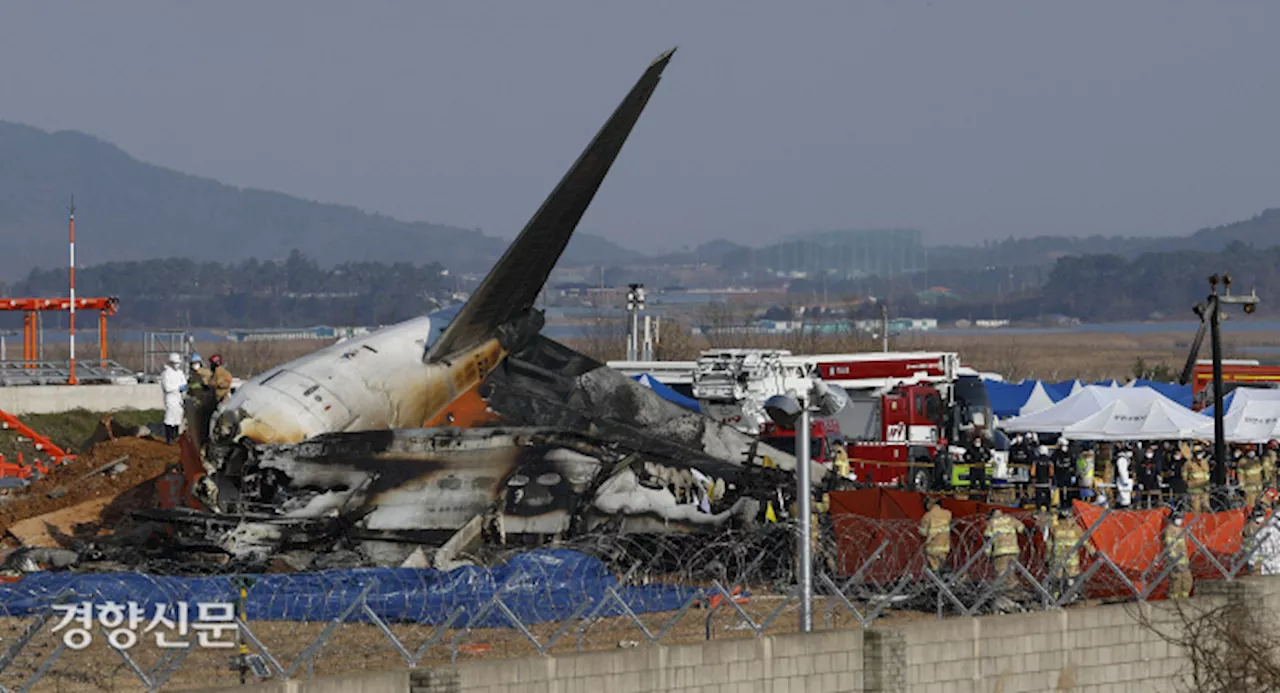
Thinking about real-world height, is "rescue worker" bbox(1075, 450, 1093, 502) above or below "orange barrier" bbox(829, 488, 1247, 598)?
below

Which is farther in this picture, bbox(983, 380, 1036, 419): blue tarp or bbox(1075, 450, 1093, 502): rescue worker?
bbox(983, 380, 1036, 419): blue tarp

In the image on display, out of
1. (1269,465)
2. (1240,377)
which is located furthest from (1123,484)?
(1240,377)

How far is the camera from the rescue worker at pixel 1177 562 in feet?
67.5

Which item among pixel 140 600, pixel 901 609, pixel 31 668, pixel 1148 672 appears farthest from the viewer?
pixel 901 609

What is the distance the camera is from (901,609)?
23.6 m

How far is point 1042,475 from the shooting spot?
43062mm

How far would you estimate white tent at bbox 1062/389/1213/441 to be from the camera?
154 feet

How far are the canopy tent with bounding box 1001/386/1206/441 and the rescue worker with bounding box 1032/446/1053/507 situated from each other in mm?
2487

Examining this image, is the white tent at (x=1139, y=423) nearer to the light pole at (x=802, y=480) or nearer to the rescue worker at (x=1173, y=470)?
the rescue worker at (x=1173, y=470)

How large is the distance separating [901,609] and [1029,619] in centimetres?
531

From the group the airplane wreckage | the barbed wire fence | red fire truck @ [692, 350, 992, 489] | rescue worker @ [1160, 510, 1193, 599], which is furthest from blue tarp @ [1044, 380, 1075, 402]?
rescue worker @ [1160, 510, 1193, 599]

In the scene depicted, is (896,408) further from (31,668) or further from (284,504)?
(31,668)

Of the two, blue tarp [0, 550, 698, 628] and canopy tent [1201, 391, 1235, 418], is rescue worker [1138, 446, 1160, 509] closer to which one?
canopy tent [1201, 391, 1235, 418]

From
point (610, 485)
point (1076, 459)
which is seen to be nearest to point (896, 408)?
point (1076, 459)
